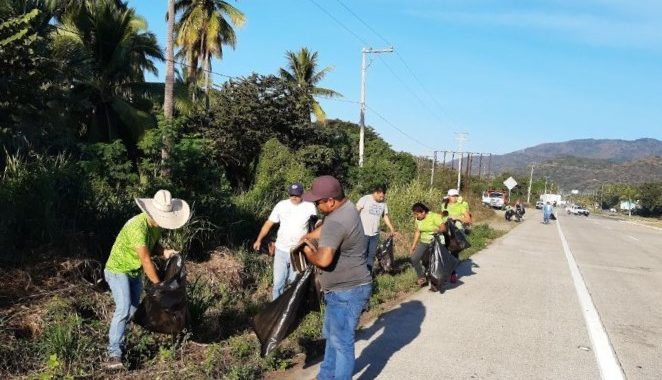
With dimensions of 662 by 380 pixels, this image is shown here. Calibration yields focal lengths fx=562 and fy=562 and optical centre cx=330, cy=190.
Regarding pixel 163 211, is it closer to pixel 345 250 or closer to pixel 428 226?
pixel 345 250

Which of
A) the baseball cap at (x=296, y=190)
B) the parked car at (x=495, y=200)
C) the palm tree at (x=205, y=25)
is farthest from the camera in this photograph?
the parked car at (x=495, y=200)

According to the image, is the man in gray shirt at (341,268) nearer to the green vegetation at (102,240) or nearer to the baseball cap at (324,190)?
the baseball cap at (324,190)

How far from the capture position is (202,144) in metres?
8.52

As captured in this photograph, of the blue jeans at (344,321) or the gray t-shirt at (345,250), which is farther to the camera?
the blue jeans at (344,321)

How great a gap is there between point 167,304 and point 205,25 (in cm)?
2882

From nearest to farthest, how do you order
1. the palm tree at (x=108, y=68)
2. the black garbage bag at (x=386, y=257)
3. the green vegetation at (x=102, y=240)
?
the green vegetation at (x=102, y=240)
the black garbage bag at (x=386, y=257)
the palm tree at (x=108, y=68)

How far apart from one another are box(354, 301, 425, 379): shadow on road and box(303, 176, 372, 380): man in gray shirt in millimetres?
865

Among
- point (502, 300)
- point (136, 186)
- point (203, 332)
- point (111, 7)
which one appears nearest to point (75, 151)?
point (136, 186)

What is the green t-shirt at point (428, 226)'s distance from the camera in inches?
367

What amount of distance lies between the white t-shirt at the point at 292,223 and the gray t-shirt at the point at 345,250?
2219 millimetres

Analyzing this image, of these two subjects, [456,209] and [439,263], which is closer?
[439,263]

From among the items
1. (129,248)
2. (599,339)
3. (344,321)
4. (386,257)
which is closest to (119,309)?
(129,248)

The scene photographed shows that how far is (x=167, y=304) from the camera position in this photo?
4.67m

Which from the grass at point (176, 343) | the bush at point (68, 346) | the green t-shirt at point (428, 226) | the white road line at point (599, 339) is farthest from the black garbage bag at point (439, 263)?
the bush at point (68, 346)
